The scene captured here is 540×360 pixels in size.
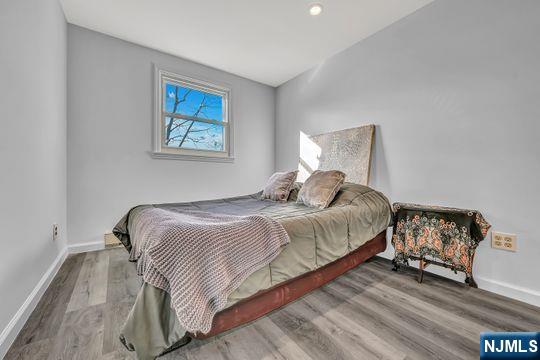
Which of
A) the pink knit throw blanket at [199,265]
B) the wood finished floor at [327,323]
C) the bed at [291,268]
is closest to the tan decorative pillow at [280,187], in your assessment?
the bed at [291,268]

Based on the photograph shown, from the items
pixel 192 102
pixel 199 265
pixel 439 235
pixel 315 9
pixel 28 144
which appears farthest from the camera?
pixel 192 102

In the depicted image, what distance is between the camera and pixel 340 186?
2.27m

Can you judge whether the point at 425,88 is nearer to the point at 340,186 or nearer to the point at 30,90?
the point at 340,186

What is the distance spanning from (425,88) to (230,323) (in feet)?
8.46

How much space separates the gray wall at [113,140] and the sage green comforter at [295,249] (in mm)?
837

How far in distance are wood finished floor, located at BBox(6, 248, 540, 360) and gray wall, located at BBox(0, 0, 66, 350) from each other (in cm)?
23

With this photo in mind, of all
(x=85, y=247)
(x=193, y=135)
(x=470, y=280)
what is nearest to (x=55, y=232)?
(x=85, y=247)

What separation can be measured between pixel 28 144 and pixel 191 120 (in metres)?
1.97

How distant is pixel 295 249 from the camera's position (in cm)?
139

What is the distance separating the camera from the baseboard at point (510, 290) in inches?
61.4

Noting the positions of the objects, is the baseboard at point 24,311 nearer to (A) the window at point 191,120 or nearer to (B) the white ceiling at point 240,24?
(A) the window at point 191,120

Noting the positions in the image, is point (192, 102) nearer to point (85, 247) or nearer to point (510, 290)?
point (85, 247)

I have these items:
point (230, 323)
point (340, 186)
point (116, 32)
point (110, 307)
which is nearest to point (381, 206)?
point (340, 186)

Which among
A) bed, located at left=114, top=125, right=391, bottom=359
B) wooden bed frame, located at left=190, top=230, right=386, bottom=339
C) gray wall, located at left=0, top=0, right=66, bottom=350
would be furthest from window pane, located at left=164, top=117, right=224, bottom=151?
wooden bed frame, located at left=190, top=230, right=386, bottom=339
